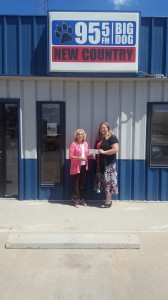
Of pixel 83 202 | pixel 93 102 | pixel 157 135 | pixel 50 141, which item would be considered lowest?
pixel 83 202

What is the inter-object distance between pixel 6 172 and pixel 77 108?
6.83 ft

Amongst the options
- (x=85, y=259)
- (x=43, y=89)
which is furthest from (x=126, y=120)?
(x=85, y=259)

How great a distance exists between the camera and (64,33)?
285 inches

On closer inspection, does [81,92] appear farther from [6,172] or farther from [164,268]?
[164,268]

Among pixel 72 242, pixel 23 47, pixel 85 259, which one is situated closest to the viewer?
pixel 85 259

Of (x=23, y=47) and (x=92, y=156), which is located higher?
(x=23, y=47)

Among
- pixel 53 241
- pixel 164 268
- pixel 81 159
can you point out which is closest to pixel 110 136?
pixel 81 159

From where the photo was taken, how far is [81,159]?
727 centimetres

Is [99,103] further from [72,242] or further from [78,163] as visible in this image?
[72,242]

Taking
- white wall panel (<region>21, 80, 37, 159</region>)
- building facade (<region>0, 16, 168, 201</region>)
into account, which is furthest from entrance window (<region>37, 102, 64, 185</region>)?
white wall panel (<region>21, 80, 37, 159</region>)

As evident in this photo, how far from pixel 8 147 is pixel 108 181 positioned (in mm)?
2316

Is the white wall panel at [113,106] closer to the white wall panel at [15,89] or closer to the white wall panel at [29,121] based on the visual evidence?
the white wall panel at [29,121]

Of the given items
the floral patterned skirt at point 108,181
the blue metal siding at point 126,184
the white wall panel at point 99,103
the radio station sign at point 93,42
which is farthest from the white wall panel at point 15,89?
the floral patterned skirt at point 108,181

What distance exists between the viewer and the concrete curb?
17.4 feet
